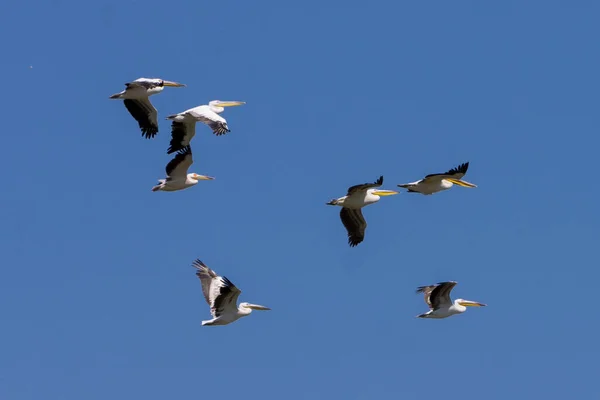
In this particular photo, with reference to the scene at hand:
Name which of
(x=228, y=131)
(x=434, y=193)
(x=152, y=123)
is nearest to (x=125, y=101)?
(x=152, y=123)

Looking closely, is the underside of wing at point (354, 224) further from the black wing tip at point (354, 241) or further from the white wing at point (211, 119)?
the white wing at point (211, 119)

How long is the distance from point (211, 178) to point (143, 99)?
7.34 ft

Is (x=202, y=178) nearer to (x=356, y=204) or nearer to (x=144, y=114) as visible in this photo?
(x=144, y=114)

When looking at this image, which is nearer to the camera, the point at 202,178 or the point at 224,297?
the point at 224,297

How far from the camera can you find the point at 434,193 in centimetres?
2747

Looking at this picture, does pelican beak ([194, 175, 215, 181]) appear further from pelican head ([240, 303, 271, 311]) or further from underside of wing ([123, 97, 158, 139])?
pelican head ([240, 303, 271, 311])

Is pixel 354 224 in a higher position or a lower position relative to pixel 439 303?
higher

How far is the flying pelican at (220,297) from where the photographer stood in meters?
25.2

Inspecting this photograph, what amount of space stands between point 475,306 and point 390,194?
3.35 m

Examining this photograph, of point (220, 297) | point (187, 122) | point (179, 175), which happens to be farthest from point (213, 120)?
point (220, 297)

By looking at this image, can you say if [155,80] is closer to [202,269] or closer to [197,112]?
[197,112]

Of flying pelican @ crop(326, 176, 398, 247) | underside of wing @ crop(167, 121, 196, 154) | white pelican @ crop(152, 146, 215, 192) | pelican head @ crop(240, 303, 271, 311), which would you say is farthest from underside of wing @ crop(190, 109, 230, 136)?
pelican head @ crop(240, 303, 271, 311)

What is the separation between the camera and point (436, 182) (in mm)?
27219

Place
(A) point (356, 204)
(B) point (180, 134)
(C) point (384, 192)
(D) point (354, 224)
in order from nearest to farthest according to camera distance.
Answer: (A) point (356, 204) → (C) point (384, 192) → (B) point (180, 134) → (D) point (354, 224)
